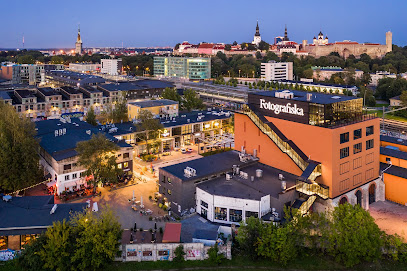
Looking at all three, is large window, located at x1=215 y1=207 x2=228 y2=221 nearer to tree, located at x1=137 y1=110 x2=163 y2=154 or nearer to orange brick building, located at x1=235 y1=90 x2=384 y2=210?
orange brick building, located at x1=235 y1=90 x2=384 y2=210

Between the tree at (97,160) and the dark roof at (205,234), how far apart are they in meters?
8.60

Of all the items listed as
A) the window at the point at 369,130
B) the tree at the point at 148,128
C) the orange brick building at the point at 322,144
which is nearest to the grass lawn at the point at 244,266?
the orange brick building at the point at 322,144

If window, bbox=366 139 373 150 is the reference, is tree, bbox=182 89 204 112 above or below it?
above

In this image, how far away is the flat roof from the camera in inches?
680

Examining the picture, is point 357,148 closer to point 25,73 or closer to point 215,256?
point 215,256

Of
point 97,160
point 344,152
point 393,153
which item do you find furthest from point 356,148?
point 97,160

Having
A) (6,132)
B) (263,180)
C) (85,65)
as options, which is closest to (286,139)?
(263,180)

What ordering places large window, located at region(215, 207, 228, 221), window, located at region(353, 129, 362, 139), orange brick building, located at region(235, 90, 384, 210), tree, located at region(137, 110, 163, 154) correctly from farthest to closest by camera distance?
tree, located at region(137, 110, 163, 154)
window, located at region(353, 129, 362, 139)
orange brick building, located at region(235, 90, 384, 210)
large window, located at region(215, 207, 228, 221)

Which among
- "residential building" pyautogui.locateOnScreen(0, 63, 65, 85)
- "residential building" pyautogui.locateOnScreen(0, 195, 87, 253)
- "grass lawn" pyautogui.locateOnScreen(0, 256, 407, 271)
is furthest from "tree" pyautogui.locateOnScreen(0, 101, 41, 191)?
"residential building" pyautogui.locateOnScreen(0, 63, 65, 85)

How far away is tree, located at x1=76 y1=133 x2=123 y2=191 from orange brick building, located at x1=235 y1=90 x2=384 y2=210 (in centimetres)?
1010

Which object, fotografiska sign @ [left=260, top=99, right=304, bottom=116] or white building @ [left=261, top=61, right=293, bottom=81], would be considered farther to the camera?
white building @ [left=261, top=61, right=293, bottom=81]

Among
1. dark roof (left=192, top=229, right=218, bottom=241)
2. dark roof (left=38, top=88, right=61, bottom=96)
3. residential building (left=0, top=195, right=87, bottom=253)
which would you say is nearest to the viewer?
residential building (left=0, top=195, right=87, bottom=253)

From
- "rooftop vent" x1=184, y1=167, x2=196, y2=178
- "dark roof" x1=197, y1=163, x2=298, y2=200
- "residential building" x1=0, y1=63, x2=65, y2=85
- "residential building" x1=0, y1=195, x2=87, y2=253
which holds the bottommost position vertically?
"residential building" x1=0, y1=195, x2=87, y2=253

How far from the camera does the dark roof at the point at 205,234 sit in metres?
17.7
